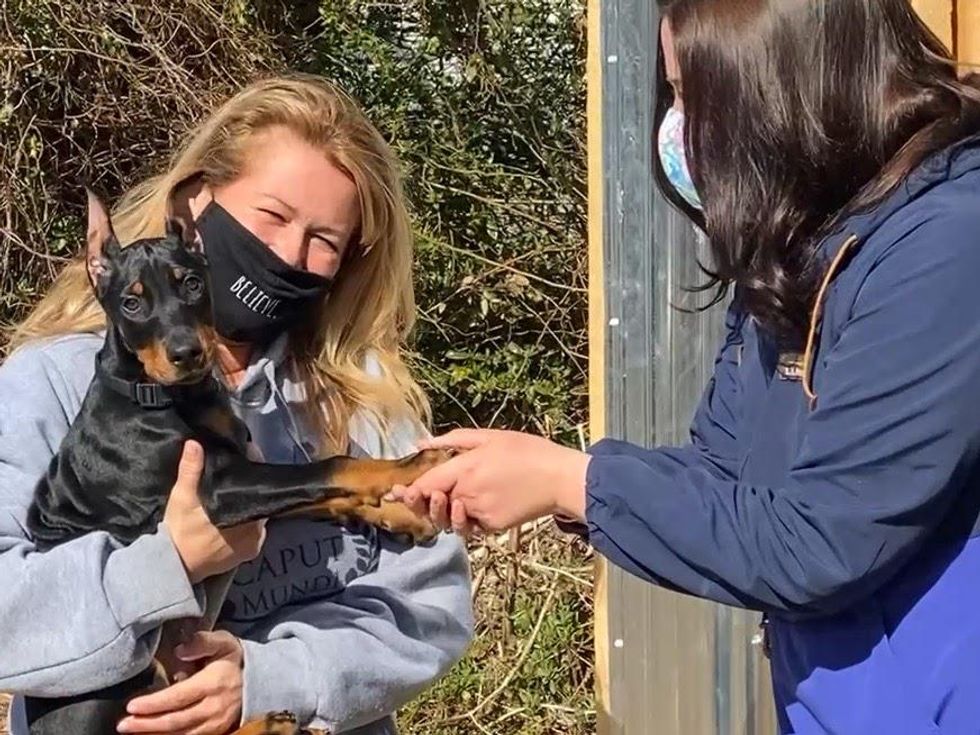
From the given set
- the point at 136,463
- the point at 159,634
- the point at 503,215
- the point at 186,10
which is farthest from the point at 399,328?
the point at 186,10

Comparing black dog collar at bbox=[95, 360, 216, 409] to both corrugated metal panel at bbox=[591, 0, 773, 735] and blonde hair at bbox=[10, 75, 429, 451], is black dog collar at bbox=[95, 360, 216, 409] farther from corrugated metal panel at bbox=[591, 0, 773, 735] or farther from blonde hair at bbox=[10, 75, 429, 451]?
corrugated metal panel at bbox=[591, 0, 773, 735]

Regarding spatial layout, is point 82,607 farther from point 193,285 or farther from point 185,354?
point 193,285

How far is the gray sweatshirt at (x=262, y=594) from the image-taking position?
7.76 ft

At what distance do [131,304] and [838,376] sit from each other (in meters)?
1.48

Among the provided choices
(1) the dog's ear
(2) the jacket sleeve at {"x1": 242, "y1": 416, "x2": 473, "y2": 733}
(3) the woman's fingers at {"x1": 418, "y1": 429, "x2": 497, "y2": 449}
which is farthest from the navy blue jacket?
(1) the dog's ear

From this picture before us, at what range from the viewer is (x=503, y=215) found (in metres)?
6.09

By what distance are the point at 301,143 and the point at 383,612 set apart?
0.94m

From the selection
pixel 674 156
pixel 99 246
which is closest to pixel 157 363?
pixel 99 246

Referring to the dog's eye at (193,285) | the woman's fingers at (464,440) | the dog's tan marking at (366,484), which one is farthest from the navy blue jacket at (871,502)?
the dog's eye at (193,285)

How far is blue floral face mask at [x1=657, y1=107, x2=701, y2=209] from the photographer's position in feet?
7.20

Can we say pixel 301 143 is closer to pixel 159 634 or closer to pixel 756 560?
pixel 159 634

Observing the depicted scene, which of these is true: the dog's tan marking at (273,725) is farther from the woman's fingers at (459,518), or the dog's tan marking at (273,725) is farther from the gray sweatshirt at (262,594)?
the woman's fingers at (459,518)

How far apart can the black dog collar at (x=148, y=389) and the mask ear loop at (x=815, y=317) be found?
4.18 feet

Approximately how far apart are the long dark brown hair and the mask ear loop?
0.8 inches
